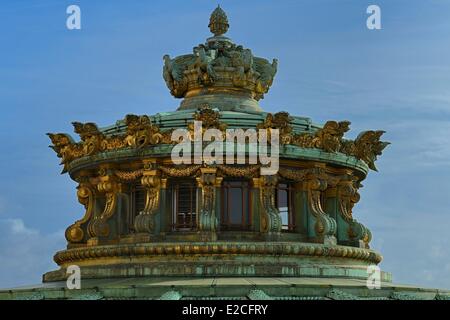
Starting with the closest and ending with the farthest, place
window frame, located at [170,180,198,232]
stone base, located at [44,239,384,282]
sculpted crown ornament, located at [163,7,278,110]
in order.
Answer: stone base, located at [44,239,384,282] → window frame, located at [170,180,198,232] → sculpted crown ornament, located at [163,7,278,110]

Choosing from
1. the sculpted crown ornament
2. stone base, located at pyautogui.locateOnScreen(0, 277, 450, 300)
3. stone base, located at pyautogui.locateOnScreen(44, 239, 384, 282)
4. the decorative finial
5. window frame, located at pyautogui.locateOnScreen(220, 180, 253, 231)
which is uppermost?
the decorative finial

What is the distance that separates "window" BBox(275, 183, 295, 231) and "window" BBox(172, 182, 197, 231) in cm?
282

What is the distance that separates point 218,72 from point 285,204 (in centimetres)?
581

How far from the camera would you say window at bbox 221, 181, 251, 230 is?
3161 cm

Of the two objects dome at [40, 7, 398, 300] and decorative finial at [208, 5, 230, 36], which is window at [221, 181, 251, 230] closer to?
dome at [40, 7, 398, 300]

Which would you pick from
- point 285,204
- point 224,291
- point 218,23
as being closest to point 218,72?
point 218,23

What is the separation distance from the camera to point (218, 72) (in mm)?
35344

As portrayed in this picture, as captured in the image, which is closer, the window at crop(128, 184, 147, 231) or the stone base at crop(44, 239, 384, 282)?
the stone base at crop(44, 239, 384, 282)

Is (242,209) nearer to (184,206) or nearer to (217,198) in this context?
(217,198)

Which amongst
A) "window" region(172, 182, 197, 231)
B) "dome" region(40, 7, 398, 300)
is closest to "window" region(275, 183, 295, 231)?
"dome" region(40, 7, 398, 300)

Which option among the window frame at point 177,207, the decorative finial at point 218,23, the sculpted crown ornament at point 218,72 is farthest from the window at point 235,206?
the decorative finial at point 218,23
